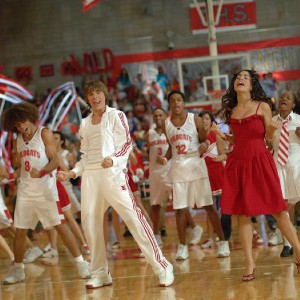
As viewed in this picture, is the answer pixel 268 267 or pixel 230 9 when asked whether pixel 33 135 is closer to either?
pixel 268 267

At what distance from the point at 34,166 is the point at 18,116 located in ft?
1.79

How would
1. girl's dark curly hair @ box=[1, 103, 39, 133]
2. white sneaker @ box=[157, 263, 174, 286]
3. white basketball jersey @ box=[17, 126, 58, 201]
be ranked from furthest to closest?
white basketball jersey @ box=[17, 126, 58, 201] → girl's dark curly hair @ box=[1, 103, 39, 133] → white sneaker @ box=[157, 263, 174, 286]

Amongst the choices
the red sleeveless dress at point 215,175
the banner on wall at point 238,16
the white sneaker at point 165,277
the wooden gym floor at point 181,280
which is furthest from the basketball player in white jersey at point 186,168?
the banner on wall at point 238,16

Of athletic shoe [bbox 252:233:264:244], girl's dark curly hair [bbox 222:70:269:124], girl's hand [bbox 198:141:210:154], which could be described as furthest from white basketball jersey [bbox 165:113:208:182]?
girl's dark curly hair [bbox 222:70:269:124]

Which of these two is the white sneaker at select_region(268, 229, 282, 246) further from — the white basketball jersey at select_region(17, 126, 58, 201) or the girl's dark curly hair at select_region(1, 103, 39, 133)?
the girl's dark curly hair at select_region(1, 103, 39, 133)

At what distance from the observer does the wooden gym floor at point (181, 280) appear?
6367mm

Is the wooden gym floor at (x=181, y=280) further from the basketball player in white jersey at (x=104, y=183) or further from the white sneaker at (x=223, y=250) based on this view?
the basketball player in white jersey at (x=104, y=183)

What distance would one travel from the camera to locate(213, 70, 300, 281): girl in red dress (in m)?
6.71

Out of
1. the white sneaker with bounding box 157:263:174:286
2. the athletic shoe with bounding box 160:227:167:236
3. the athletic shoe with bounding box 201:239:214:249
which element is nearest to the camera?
the white sneaker with bounding box 157:263:174:286

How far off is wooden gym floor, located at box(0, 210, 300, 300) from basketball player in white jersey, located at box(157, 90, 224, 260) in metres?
0.58

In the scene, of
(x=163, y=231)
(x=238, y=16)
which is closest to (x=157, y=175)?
(x=163, y=231)

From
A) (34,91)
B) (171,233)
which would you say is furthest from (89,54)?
(171,233)

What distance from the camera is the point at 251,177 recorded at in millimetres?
6734

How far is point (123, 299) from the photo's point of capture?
6.44 meters
